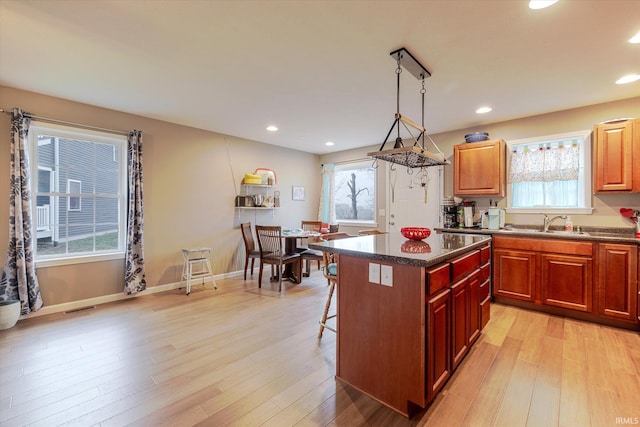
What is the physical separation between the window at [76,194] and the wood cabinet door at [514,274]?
16.1ft

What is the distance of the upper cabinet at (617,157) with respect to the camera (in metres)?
2.99

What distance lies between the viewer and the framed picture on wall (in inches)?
235

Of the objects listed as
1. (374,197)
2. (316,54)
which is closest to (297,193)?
(374,197)

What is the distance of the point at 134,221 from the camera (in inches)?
148

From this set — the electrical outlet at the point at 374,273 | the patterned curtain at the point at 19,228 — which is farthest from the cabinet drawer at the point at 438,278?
the patterned curtain at the point at 19,228

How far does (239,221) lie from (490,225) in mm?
3983

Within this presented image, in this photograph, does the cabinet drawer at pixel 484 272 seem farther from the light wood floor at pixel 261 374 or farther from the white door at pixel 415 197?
the white door at pixel 415 197

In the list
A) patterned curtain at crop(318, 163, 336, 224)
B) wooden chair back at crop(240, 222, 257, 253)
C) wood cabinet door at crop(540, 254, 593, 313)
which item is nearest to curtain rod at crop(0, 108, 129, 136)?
wooden chair back at crop(240, 222, 257, 253)

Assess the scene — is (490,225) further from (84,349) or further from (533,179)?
(84,349)

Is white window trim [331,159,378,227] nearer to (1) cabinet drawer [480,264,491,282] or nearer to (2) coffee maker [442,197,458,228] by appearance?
(2) coffee maker [442,197,458,228]

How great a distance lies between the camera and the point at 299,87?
2.98 meters

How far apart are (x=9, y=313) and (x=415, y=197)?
210 inches

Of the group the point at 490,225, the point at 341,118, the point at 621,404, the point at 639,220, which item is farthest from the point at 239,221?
the point at 639,220

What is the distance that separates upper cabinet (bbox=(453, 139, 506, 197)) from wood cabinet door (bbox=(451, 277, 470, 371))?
7.45 feet
